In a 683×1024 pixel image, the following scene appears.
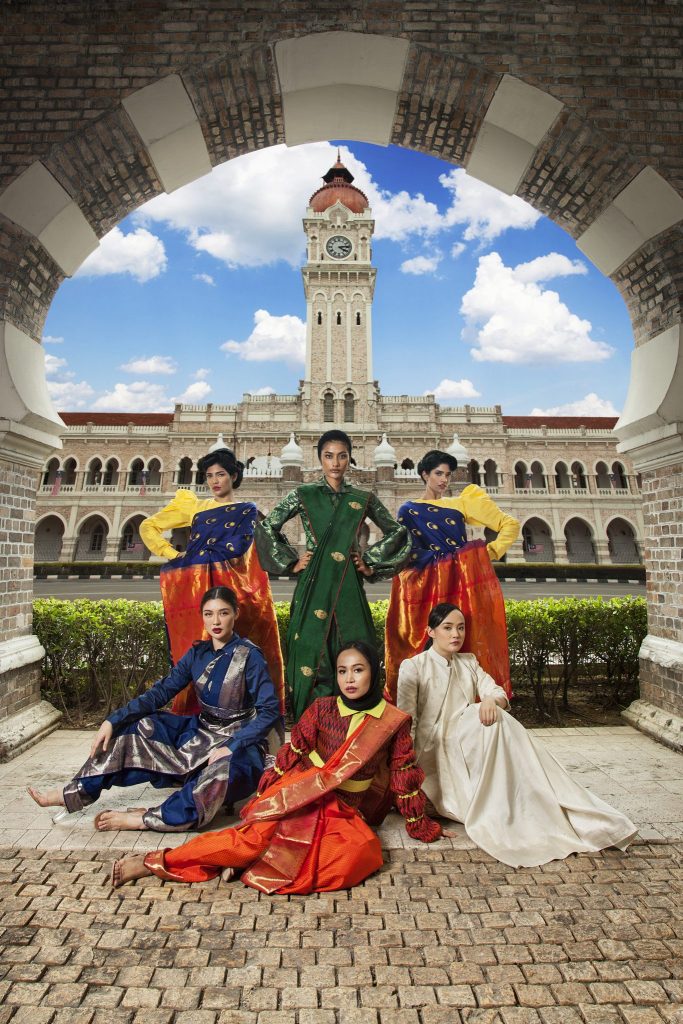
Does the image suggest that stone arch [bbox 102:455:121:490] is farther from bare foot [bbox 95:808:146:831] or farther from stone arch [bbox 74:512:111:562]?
bare foot [bbox 95:808:146:831]

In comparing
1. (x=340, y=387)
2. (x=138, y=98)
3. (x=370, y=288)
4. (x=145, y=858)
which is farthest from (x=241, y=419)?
(x=145, y=858)

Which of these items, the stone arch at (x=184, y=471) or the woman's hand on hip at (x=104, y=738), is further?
the stone arch at (x=184, y=471)

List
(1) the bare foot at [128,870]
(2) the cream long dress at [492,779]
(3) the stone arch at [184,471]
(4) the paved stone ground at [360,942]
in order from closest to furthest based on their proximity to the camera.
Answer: (4) the paved stone ground at [360,942]
(1) the bare foot at [128,870]
(2) the cream long dress at [492,779]
(3) the stone arch at [184,471]

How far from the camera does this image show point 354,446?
3297cm

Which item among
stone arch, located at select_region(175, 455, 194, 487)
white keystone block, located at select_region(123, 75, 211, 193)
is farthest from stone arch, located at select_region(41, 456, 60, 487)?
white keystone block, located at select_region(123, 75, 211, 193)

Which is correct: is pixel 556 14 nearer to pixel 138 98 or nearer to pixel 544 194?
pixel 544 194

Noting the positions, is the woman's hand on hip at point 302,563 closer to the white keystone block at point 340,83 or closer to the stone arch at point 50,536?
the white keystone block at point 340,83

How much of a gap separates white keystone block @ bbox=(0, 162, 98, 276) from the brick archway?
11 mm

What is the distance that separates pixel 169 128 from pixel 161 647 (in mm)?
4327

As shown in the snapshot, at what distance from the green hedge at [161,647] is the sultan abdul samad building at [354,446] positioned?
2713 cm

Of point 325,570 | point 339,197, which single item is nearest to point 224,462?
point 325,570

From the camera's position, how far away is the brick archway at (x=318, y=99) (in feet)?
13.0

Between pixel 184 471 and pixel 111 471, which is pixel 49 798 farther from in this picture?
pixel 111 471

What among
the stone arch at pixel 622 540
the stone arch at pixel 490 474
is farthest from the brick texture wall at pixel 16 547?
the stone arch at pixel 622 540
